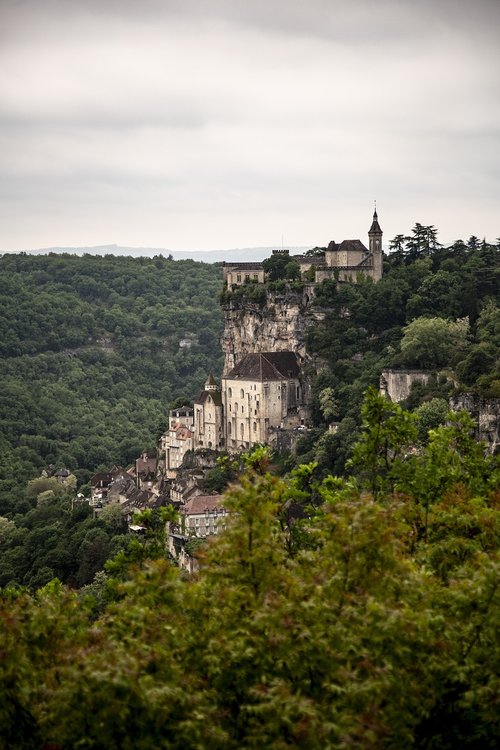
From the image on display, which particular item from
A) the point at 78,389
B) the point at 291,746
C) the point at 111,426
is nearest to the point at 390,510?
the point at 291,746

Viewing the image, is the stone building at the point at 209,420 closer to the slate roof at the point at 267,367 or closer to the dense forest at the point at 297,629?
the slate roof at the point at 267,367

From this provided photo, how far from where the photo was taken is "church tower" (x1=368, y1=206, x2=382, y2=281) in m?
89.4

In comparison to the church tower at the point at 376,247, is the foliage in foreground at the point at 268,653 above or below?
below

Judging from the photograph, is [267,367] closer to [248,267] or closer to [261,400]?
[261,400]

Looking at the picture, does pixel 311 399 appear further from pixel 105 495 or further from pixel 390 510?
pixel 390 510

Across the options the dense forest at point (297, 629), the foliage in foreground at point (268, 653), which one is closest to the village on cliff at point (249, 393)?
the dense forest at point (297, 629)

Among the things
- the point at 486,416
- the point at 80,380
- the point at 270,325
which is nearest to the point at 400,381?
the point at 486,416

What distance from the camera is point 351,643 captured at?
17375 millimetres

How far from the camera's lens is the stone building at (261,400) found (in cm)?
8131

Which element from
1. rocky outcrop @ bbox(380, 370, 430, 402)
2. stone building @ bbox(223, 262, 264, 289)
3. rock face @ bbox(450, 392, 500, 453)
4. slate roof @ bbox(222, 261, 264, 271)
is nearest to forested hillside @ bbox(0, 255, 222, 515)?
stone building @ bbox(223, 262, 264, 289)

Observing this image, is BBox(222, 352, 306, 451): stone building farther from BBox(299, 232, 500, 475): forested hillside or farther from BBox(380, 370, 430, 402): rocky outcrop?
BBox(380, 370, 430, 402): rocky outcrop

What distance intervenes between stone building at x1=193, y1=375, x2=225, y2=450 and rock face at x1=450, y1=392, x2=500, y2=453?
71.0 ft

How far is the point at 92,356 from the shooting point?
530 ft

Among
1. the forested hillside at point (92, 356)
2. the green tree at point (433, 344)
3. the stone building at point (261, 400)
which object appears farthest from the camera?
the forested hillside at point (92, 356)
